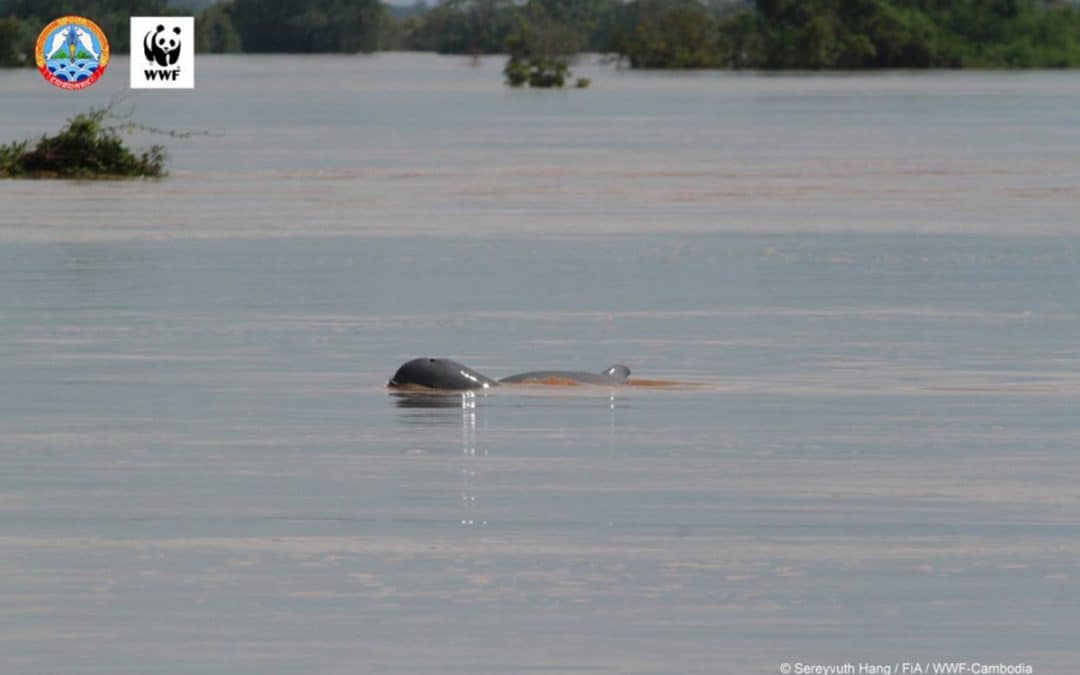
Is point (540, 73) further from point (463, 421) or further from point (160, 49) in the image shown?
point (463, 421)

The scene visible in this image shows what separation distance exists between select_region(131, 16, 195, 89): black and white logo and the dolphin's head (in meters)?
54.3

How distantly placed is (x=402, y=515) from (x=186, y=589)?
1734 mm

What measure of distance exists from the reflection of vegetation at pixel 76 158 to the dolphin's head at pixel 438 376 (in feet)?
91.1

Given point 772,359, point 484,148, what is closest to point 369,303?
point 772,359

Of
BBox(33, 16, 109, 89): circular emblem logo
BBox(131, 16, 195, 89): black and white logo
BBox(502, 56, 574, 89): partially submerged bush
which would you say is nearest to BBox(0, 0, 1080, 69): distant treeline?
BBox(131, 16, 195, 89): black and white logo

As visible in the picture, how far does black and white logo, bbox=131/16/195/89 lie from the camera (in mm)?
90312

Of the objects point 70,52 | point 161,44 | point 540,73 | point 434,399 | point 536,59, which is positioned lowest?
point 540,73

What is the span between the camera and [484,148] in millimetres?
55906

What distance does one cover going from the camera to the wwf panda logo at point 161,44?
299ft

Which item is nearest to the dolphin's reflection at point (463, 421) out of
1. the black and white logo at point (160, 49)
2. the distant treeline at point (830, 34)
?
the black and white logo at point (160, 49)

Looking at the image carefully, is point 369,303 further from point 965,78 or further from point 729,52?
point 729,52

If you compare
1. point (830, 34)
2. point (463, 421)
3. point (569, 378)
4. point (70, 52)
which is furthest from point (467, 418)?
point (830, 34)

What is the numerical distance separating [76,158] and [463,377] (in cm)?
2822

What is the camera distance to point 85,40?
87.7 metres
